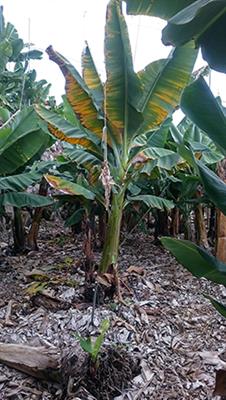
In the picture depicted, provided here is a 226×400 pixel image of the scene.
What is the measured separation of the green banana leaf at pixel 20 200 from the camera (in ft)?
11.1

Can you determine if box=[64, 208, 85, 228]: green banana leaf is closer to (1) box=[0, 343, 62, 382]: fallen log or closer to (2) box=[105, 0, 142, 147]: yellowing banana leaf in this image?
(2) box=[105, 0, 142, 147]: yellowing banana leaf

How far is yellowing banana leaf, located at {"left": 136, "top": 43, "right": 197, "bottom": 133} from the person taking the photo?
2785 mm

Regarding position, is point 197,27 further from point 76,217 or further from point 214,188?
point 76,217

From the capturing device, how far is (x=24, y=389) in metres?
2.04

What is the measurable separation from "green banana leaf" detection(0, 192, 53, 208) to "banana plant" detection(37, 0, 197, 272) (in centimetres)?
73

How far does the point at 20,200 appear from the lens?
342 centimetres

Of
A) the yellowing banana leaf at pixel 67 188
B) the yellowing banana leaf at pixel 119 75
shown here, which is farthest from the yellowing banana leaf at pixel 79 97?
the yellowing banana leaf at pixel 67 188

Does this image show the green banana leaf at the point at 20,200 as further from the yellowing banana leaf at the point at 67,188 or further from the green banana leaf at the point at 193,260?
the green banana leaf at the point at 193,260

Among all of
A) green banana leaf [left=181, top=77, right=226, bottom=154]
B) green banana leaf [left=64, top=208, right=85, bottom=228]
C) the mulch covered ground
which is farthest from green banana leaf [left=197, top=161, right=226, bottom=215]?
green banana leaf [left=64, top=208, right=85, bottom=228]

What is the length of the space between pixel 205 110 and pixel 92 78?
63.6 inches

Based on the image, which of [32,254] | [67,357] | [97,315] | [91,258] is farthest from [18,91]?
[67,357]

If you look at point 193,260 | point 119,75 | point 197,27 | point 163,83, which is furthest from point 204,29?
point 163,83

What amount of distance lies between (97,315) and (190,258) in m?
1.31

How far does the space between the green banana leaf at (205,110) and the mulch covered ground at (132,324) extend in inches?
53.8
